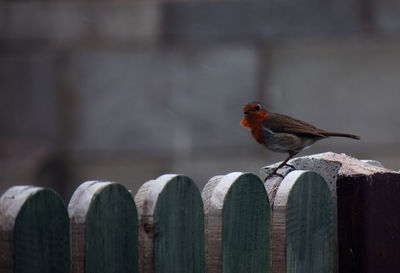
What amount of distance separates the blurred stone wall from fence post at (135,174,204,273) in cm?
330

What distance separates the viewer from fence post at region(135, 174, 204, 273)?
175cm

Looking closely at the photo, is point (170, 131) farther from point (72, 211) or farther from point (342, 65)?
point (72, 211)

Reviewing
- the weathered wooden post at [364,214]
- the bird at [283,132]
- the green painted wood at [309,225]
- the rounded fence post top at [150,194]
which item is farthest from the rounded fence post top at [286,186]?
the bird at [283,132]

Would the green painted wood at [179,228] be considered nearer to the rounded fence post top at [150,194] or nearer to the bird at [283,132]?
the rounded fence post top at [150,194]

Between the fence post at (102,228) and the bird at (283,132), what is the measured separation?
4.55ft

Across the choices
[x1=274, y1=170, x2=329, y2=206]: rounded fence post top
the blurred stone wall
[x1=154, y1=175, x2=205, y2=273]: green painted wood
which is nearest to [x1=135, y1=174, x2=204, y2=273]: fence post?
[x1=154, y1=175, x2=205, y2=273]: green painted wood

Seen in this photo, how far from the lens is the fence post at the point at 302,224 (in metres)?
2.02

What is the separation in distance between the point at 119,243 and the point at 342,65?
3865 mm

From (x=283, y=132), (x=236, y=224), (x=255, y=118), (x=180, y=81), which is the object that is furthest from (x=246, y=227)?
(x=180, y=81)

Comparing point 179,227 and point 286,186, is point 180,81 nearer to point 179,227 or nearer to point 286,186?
point 286,186

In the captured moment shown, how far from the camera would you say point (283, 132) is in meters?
3.11

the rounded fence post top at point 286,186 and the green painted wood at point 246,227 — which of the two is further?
the rounded fence post top at point 286,186

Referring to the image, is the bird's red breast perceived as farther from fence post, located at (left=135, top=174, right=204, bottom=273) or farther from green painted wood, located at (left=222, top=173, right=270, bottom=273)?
fence post, located at (left=135, top=174, right=204, bottom=273)

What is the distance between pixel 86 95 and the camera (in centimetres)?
525
